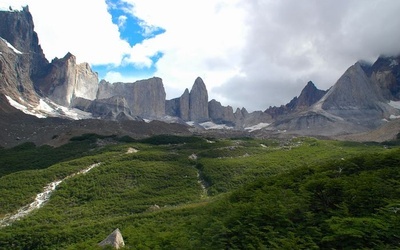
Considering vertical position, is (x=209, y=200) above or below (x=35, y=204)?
above

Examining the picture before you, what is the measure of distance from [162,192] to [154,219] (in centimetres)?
1979

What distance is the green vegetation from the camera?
1670 centimetres

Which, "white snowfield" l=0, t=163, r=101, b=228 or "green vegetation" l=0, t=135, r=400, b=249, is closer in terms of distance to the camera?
"green vegetation" l=0, t=135, r=400, b=249

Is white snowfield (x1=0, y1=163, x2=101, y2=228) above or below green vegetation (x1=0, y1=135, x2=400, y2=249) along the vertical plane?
below

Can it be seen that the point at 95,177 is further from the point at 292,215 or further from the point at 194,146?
the point at 292,215

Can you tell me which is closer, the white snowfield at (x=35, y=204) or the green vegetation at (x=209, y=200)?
the green vegetation at (x=209, y=200)

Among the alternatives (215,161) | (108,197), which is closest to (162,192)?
(108,197)

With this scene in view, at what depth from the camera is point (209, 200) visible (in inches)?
1852

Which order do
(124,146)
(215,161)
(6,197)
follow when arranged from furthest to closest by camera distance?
(124,146) → (215,161) → (6,197)

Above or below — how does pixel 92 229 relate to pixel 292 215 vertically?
below

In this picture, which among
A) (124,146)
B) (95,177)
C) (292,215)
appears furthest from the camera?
(124,146)

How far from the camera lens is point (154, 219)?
128ft

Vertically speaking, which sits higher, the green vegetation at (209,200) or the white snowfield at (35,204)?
the green vegetation at (209,200)

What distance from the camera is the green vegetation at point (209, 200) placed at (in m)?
16.7
